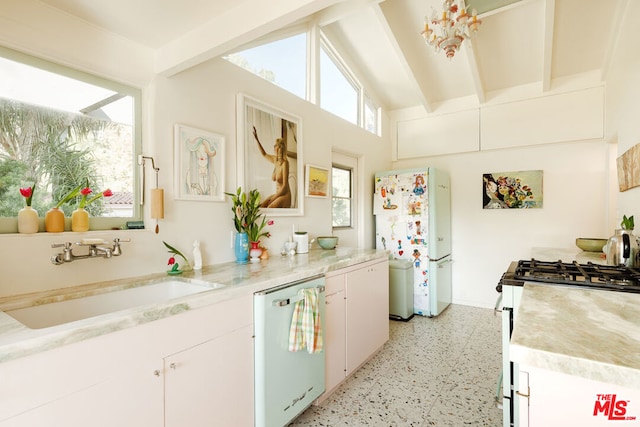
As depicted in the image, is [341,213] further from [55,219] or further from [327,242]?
[55,219]

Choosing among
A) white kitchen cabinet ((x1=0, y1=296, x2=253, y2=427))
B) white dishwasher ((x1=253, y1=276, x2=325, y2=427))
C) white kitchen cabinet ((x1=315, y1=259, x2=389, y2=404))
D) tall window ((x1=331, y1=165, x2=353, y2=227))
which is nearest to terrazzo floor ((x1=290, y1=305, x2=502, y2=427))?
white kitchen cabinet ((x1=315, y1=259, x2=389, y2=404))

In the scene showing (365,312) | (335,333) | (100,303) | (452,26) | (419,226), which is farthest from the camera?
(419,226)

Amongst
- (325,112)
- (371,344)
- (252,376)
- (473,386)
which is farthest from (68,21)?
(473,386)

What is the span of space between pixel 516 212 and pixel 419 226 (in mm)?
1384

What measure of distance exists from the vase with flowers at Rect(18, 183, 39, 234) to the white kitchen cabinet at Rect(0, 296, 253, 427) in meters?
0.75

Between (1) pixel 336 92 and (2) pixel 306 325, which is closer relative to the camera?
(2) pixel 306 325

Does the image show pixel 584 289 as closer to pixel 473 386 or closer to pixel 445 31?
pixel 473 386

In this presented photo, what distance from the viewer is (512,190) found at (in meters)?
4.04

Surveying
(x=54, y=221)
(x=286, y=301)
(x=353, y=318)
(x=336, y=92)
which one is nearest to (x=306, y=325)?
(x=286, y=301)

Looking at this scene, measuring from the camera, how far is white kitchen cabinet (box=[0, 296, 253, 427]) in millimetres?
897

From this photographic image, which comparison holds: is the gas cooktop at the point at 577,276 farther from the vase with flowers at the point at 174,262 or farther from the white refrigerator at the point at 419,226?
the white refrigerator at the point at 419,226

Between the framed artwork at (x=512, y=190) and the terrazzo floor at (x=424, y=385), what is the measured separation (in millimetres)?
1644

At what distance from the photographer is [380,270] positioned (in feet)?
9.26

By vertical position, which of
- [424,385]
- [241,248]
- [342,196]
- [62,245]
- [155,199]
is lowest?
[424,385]
